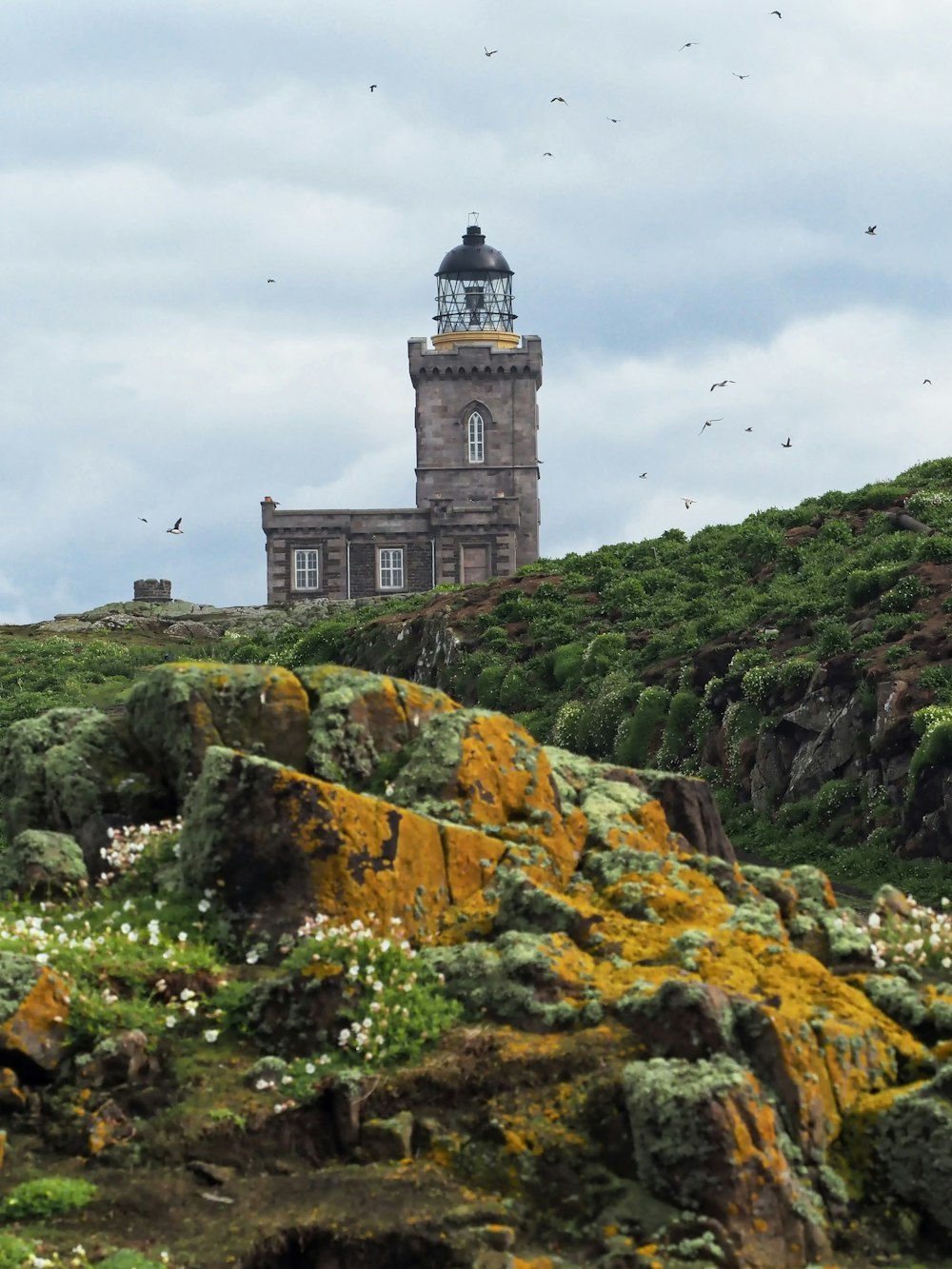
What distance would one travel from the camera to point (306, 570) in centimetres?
10556

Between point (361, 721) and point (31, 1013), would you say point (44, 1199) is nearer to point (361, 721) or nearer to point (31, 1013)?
point (31, 1013)

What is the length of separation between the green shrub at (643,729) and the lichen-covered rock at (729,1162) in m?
30.4

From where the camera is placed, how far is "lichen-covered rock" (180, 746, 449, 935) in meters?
17.5

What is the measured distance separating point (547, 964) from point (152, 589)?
83.1 metres

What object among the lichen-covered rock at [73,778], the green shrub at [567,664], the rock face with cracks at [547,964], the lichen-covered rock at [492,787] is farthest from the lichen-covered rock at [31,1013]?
the green shrub at [567,664]

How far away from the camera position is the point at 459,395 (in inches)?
4732

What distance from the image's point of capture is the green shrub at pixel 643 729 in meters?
45.5

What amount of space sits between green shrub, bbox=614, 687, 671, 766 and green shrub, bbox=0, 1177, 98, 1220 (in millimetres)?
31217


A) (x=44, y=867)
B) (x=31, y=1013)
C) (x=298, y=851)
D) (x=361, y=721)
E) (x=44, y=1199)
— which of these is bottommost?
(x=44, y=1199)

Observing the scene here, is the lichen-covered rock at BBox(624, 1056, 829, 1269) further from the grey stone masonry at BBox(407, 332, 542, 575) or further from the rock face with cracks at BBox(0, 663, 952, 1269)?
the grey stone masonry at BBox(407, 332, 542, 575)

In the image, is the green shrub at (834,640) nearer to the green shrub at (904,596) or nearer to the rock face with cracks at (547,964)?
the green shrub at (904,596)

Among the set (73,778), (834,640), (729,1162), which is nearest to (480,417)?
(834,640)

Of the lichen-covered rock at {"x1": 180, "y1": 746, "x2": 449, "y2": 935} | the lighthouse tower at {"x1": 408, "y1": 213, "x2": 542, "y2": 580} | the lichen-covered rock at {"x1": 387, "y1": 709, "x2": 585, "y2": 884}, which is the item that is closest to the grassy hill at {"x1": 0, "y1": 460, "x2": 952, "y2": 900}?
the lichen-covered rock at {"x1": 387, "y1": 709, "x2": 585, "y2": 884}

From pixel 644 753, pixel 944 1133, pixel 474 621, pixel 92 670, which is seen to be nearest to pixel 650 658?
pixel 644 753
